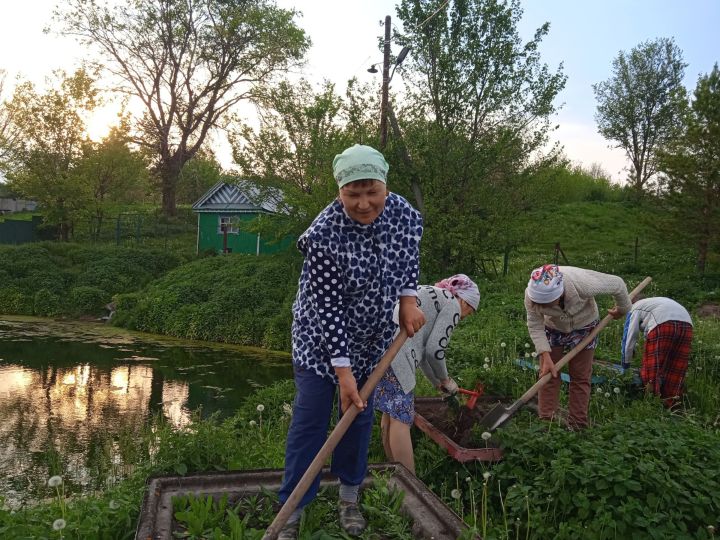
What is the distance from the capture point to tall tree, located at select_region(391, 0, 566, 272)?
531 inches

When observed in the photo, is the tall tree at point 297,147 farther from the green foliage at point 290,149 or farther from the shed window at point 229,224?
the shed window at point 229,224

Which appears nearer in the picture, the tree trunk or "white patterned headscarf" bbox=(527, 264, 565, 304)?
"white patterned headscarf" bbox=(527, 264, 565, 304)

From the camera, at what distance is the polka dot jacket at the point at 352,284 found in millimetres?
2408

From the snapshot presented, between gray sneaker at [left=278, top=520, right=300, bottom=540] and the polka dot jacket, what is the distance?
63 cm

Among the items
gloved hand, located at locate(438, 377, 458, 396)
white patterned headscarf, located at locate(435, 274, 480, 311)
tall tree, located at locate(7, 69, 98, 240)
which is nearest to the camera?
white patterned headscarf, located at locate(435, 274, 480, 311)

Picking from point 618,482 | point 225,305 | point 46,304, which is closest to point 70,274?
point 46,304

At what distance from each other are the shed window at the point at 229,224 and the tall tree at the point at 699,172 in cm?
1515

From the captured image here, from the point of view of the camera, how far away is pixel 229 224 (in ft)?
77.9

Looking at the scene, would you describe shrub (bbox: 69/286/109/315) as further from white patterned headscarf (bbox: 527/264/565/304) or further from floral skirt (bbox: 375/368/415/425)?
white patterned headscarf (bbox: 527/264/565/304)

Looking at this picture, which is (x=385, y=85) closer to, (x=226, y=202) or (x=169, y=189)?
(x=226, y=202)

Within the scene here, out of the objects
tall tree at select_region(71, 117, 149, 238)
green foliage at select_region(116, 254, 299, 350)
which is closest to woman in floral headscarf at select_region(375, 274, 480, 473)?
green foliage at select_region(116, 254, 299, 350)

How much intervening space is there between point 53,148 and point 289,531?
2371cm

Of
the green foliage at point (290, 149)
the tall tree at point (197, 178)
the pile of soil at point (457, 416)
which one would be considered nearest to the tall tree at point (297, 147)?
the green foliage at point (290, 149)

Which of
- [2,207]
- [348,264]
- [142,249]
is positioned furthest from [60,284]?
[2,207]
